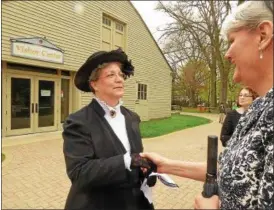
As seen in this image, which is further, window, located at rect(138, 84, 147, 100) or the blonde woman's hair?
window, located at rect(138, 84, 147, 100)

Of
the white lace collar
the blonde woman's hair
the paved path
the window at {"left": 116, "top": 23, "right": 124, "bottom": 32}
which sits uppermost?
the window at {"left": 116, "top": 23, "right": 124, "bottom": 32}

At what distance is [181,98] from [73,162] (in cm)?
4405

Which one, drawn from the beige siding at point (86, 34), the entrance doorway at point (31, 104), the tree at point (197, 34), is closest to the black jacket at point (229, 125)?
the beige siding at point (86, 34)

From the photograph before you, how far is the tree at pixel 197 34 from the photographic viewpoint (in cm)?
2914

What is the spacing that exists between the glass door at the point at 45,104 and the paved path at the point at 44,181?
1837 mm

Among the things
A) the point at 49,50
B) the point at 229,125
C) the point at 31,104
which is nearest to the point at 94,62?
the point at 229,125

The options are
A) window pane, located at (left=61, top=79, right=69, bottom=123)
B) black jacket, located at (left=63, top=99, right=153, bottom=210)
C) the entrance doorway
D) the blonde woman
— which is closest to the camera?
the blonde woman

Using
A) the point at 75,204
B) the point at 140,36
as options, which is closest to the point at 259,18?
the point at 75,204

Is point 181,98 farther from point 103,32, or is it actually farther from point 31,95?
point 31,95

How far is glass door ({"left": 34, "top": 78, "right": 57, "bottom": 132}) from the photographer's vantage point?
37.6ft

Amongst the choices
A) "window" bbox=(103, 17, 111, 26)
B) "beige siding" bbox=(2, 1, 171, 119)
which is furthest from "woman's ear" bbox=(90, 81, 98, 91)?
"window" bbox=(103, 17, 111, 26)

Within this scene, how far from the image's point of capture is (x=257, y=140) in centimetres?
104

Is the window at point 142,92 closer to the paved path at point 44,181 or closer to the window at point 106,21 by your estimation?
the window at point 106,21

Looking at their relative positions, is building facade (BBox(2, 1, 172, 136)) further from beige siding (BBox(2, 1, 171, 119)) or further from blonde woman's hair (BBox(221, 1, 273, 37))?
blonde woman's hair (BBox(221, 1, 273, 37))
